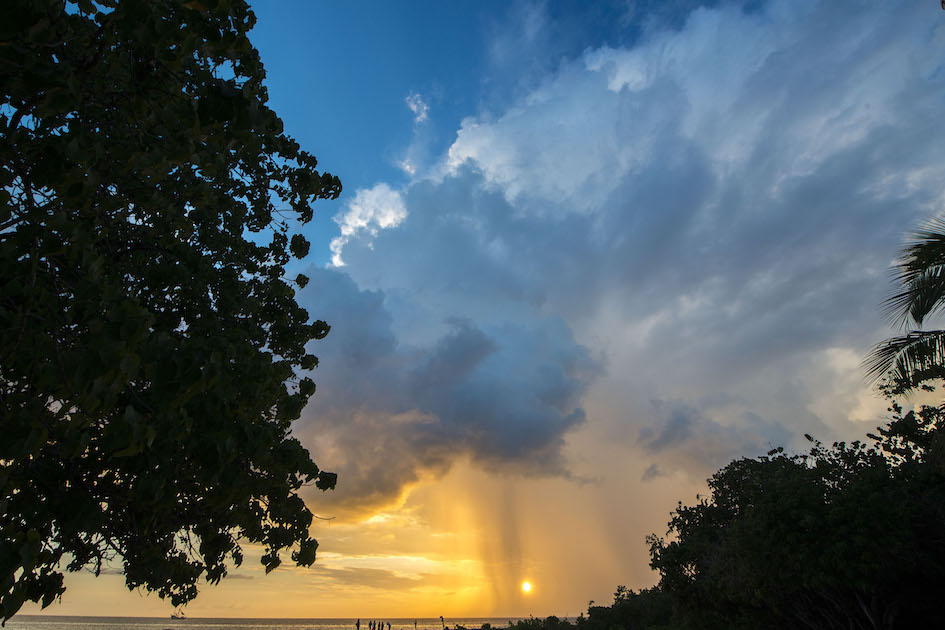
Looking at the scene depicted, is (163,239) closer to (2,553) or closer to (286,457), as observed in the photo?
(286,457)

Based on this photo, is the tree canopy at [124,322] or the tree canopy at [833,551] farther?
the tree canopy at [833,551]

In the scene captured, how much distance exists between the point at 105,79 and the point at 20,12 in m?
1.64

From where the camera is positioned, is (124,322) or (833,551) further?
(833,551)

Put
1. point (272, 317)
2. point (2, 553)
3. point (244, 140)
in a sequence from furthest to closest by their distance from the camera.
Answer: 1. point (272, 317)
2. point (244, 140)
3. point (2, 553)

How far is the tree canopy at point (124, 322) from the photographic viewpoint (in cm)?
273

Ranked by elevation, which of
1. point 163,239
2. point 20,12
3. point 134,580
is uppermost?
point 163,239

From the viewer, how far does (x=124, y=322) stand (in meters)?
2.61

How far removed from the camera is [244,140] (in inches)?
114

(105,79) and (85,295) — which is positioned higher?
(105,79)

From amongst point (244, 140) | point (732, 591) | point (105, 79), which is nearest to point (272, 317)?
point (105, 79)

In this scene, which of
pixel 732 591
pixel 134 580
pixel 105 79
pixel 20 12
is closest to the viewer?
pixel 20 12

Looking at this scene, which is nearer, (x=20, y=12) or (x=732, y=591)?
(x=20, y=12)

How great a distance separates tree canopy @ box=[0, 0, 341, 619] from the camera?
2730mm

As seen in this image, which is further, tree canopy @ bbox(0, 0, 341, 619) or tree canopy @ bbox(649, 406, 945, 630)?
tree canopy @ bbox(649, 406, 945, 630)
